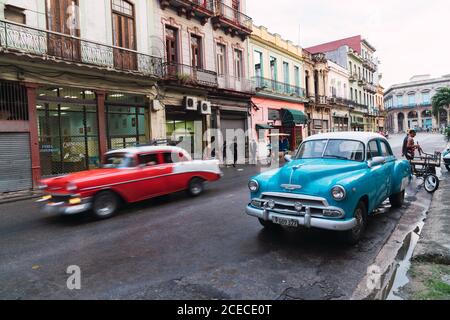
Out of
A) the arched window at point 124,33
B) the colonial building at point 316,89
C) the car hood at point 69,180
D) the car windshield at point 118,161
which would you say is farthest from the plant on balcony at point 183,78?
the colonial building at point 316,89

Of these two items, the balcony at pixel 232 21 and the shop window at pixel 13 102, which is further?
the balcony at pixel 232 21

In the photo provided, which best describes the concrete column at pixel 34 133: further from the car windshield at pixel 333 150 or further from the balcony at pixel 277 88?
the balcony at pixel 277 88

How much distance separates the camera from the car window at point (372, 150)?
6.02 metres

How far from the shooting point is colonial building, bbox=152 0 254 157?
57.0 feet

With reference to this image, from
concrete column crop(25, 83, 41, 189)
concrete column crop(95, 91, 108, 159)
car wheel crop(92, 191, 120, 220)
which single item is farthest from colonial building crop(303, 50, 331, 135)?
car wheel crop(92, 191, 120, 220)

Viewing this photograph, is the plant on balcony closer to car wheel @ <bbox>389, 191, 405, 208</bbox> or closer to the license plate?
car wheel @ <bbox>389, 191, 405, 208</bbox>

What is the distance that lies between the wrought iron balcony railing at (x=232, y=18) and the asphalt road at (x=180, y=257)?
56.9ft

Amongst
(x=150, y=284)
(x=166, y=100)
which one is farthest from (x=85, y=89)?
(x=150, y=284)

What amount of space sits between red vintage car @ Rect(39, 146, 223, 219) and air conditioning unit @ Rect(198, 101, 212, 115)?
921 cm

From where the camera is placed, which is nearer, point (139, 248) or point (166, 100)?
point (139, 248)
